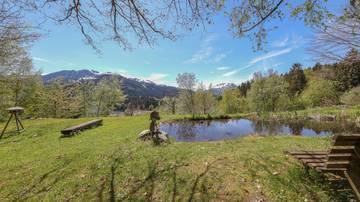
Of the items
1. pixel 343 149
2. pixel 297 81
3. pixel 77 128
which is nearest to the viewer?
pixel 343 149

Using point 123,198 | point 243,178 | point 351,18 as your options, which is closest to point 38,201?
point 123,198

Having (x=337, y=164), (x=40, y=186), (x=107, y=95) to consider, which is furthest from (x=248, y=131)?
(x=107, y=95)

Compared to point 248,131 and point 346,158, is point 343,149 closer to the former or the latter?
point 346,158

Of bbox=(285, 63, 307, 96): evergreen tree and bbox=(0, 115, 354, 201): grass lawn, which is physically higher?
bbox=(285, 63, 307, 96): evergreen tree

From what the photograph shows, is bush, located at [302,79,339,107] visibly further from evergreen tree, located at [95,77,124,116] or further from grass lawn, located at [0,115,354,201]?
evergreen tree, located at [95,77,124,116]

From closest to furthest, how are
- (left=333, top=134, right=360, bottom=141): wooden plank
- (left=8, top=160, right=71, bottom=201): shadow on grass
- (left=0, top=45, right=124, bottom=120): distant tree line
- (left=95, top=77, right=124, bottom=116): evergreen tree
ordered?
(left=333, top=134, right=360, bottom=141): wooden plank → (left=8, top=160, right=71, bottom=201): shadow on grass → (left=0, top=45, right=124, bottom=120): distant tree line → (left=95, top=77, right=124, bottom=116): evergreen tree

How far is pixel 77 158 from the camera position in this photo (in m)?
6.51

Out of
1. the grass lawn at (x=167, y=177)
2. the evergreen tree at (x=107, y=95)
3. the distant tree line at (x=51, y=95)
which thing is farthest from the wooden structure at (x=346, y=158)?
the evergreen tree at (x=107, y=95)

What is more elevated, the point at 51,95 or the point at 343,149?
the point at 51,95

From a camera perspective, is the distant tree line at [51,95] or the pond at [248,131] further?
the distant tree line at [51,95]

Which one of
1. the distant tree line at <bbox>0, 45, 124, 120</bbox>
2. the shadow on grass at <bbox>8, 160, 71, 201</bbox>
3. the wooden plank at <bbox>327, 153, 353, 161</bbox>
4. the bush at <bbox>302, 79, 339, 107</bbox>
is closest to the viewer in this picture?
the wooden plank at <bbox>327, 153, 353, 161</bbox>

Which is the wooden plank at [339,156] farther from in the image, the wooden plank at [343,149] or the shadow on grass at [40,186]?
the shadow on grass at [40,186]

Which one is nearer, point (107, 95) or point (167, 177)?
point (167, 177)

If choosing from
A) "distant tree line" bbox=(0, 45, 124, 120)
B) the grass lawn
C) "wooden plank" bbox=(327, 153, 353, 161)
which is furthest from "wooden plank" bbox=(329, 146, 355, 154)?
"distant tree line" bbox=(0, 45, 124, 120)
